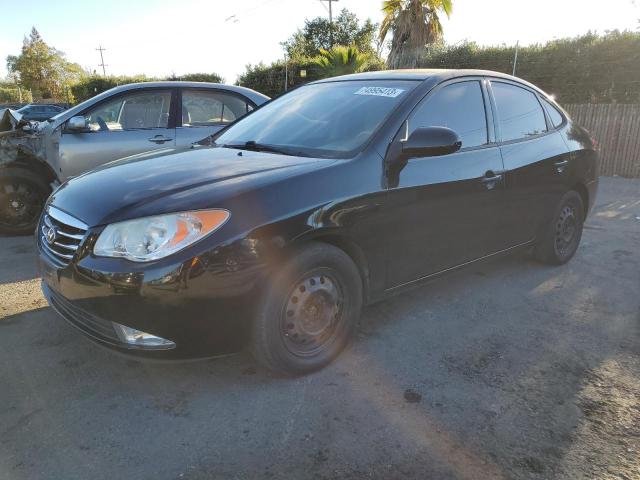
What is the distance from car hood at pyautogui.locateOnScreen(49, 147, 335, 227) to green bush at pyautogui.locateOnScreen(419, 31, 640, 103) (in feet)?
37.3

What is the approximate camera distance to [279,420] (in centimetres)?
246

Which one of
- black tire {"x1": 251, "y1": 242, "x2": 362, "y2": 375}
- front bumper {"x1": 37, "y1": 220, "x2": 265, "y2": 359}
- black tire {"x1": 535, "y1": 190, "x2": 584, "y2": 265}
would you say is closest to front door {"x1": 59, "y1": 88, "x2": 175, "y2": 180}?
front bumper {"x1": 37, "y1": 220, "x2": 265, "y2": 359}

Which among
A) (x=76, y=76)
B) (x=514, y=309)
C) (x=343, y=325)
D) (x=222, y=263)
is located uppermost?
(x=76, y=76)

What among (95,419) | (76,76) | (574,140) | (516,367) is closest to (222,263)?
(95,419)

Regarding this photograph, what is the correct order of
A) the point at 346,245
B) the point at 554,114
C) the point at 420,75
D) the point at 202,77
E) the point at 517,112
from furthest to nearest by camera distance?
1. the point at 202,77
2. the point at 554,114
3. the point at 517,112
4. the point at 420,75
5. the point at 346,245

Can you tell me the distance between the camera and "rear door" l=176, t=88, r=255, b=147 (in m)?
5.97

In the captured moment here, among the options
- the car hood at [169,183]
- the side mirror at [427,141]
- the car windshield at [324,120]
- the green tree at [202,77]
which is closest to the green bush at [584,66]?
the car windshield at [324,120]

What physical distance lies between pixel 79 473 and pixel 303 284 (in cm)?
131

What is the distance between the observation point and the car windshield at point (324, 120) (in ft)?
10.3

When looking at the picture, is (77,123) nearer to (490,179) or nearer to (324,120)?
(324,120)

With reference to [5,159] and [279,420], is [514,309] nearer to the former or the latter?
[279,420]

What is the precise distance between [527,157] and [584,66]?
9.73 metres

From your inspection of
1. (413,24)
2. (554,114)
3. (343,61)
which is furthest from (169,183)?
(343,61)

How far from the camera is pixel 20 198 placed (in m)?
5.70
